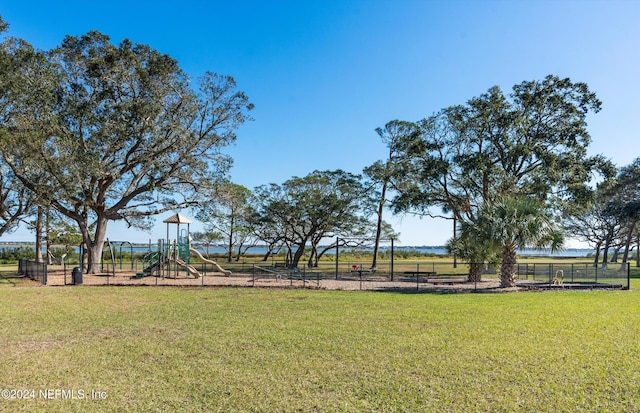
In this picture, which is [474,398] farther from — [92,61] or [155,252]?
[155,252]

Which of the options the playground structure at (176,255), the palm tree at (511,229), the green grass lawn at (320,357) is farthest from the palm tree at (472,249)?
the playground structure at (176,255)

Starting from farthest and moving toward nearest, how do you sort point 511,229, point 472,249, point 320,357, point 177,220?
point 177,220 < point 472,249 < point 511,229 < point 320,357

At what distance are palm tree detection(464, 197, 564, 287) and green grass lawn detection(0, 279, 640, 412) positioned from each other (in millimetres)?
5666

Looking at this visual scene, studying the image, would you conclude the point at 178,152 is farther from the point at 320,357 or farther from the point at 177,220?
the point at 320,357

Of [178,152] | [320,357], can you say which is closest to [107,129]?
[178,152]

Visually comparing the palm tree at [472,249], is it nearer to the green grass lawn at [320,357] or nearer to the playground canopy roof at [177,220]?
the green grass lawn at [320,357]

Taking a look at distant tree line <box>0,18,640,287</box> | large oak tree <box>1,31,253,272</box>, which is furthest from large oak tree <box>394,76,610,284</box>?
large oak tree <box>1,31,253,272</box>

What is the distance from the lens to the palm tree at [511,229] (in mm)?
17922

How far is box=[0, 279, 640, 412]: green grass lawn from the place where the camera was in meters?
5.03

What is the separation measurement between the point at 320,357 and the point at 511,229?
45.6 ft

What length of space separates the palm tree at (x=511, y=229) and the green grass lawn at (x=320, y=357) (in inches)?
223

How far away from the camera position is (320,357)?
22.3ft

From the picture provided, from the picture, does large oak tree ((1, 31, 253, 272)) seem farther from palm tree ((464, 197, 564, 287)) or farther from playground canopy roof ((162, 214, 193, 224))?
palm tree ((464, 197, 564, 287))

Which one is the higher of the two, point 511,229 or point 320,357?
point 511,229
